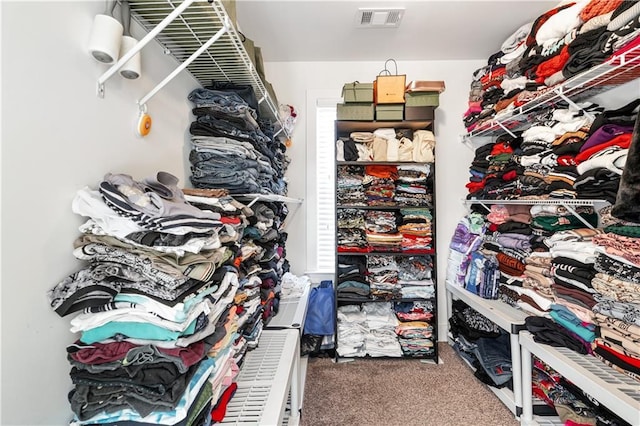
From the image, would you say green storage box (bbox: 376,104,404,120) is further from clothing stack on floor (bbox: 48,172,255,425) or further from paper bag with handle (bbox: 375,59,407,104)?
clothing stack on floor (bbox: 48,172,255,425)

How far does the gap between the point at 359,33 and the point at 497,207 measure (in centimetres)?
167

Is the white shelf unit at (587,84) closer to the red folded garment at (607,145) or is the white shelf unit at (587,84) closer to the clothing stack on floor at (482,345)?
the red folded garment at (607,145)

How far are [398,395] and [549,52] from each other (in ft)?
7.59

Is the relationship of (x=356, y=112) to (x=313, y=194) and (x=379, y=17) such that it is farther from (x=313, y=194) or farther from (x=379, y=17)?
(x=313, y=194)

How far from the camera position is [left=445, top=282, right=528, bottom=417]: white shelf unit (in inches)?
63.1

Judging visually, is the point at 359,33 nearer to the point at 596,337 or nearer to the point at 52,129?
the point at 52,129

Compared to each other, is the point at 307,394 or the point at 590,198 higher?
the point at 590,198

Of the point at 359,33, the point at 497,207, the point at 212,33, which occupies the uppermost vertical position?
the point at 359,33

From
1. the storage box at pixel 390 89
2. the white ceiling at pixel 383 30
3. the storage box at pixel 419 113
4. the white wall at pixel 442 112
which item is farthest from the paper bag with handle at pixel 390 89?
the white wall at pixel 442 112

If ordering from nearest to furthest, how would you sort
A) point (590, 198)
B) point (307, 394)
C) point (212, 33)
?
1. point (212, 33)
2. point (590, 198)
3. point (307, 394)

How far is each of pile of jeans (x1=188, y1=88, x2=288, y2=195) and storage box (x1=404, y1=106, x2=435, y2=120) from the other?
132cm

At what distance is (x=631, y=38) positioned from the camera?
3.86 feet

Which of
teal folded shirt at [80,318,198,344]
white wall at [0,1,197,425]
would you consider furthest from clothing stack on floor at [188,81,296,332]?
teal folded shirt at [80,318,198,344]

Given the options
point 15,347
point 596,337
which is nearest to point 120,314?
point 15,347
